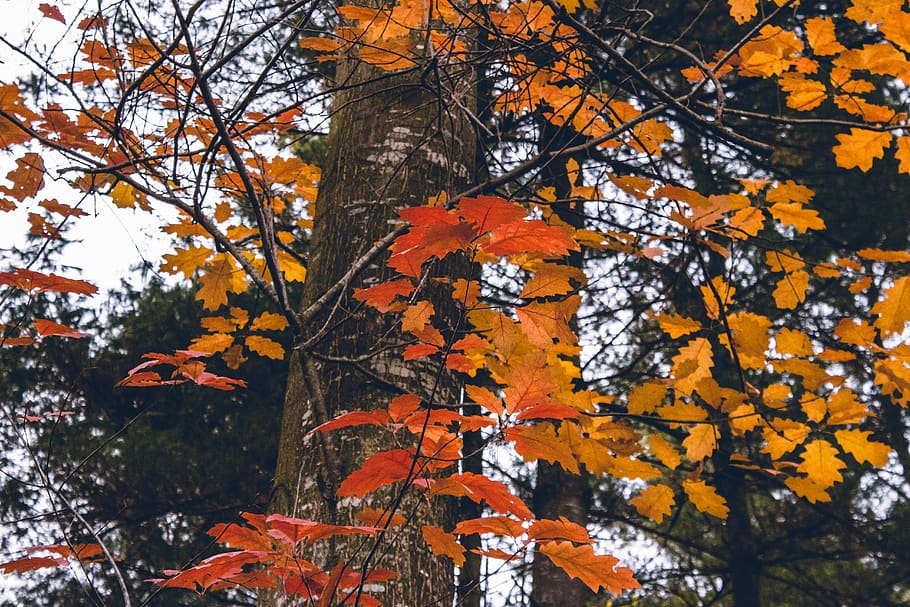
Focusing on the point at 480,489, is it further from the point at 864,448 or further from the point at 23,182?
the point at 864,448

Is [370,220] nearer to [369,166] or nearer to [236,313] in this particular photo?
[369,166]

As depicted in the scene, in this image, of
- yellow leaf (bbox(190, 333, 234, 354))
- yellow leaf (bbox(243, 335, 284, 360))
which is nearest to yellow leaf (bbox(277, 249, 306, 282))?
yellow leaf (bbox(243, 335, 284, 360))

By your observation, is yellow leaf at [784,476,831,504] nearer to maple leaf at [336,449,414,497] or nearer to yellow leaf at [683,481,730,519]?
yellow leaf at [683,481,730,519]

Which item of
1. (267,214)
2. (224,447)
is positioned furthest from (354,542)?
(224,447)

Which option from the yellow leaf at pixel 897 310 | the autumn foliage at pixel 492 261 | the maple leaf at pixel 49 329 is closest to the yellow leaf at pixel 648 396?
the autumn foliage at pixel 492 261

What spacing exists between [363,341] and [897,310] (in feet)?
5.96

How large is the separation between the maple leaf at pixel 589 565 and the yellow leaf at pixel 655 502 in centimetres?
143

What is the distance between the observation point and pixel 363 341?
1640mm

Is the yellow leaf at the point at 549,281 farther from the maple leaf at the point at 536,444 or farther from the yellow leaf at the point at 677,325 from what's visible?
the yellow leaf at the point at 677,325

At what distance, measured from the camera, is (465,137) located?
215 cm

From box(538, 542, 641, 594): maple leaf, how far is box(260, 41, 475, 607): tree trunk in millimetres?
210

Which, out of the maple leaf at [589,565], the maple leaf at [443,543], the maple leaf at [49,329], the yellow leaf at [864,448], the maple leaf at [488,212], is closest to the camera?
the maple leaf at [488,212]

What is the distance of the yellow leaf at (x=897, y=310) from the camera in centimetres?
216

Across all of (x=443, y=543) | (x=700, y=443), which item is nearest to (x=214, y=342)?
(x=443, y=543)
